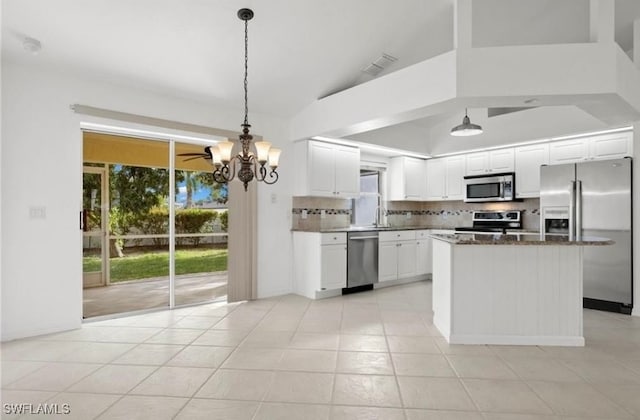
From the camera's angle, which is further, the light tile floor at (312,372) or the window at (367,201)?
the window at (367,201)

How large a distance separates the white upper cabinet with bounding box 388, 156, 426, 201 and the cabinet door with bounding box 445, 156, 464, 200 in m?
0.48

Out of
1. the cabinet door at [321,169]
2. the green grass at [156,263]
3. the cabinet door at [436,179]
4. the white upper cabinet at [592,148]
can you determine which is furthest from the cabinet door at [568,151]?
the green grass at [156,263]

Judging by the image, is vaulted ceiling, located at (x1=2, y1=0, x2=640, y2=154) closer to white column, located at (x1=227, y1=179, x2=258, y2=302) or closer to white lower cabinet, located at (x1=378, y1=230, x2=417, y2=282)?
white column, located at (x1=227, y1=179, x2=258, y2=302)

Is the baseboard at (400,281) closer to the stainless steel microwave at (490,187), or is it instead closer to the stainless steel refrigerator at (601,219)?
the stainless steel microwave at (490,187)

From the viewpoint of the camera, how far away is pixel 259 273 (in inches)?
197

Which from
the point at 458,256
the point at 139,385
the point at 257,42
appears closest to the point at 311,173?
the point at 257,42

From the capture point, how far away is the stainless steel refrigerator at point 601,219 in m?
4.22

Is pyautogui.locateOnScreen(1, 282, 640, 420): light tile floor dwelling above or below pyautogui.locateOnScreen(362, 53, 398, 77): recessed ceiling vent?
below

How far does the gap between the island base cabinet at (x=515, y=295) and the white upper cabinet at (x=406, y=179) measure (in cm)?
334

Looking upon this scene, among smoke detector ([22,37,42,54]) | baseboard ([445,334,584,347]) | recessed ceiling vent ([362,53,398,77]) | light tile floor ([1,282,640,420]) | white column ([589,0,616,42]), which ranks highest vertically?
recessed ceiling vent ([362,53,398,77])

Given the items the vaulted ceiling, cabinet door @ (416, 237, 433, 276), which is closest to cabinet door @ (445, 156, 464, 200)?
Result: cabinet door @ (416, 237, 433, 276)

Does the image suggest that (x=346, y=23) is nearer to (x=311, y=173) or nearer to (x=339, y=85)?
(x=339, y=85)

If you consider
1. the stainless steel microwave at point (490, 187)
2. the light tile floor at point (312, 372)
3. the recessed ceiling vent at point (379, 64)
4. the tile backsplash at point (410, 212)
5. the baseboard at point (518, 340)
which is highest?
the recessed ceiling vent at point (379, 64)

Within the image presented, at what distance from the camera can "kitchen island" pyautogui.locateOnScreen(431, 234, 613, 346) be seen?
128 inches
